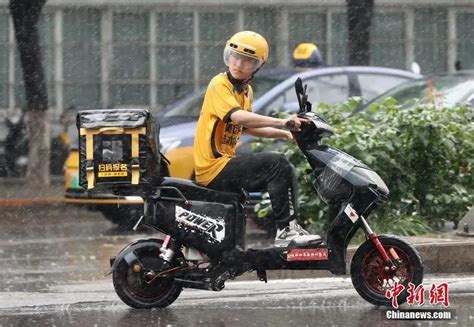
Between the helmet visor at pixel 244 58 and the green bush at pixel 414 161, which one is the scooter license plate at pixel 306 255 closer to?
the helmet visor at pixel 244 58

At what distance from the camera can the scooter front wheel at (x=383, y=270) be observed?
909 cm

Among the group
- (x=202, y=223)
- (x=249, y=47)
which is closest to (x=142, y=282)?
(x=202, y=223)

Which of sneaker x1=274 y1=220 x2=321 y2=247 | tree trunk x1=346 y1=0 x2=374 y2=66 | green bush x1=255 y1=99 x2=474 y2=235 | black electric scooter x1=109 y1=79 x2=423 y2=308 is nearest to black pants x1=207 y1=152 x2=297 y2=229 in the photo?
sneaker x1=274 y1=220 x2=321 y2=247

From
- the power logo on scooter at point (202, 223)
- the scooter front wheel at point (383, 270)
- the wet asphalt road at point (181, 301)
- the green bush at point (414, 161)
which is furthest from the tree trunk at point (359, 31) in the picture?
the power logo on scooter at point (202, 223)

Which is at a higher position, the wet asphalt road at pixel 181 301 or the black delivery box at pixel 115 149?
the black delivery box at pixel 115 149

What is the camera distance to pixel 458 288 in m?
9.95

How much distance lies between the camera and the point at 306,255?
361 inches

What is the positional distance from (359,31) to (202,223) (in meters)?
15.5

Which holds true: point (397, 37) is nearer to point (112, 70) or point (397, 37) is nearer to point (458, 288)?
point (112, 70)

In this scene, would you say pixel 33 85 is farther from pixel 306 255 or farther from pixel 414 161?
pixel 306 255

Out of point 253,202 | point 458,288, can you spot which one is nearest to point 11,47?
point 253,202

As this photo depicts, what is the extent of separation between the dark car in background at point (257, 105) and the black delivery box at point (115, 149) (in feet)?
19.9

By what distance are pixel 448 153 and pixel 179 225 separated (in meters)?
3.72

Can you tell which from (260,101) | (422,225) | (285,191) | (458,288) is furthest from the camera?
(260,101)
